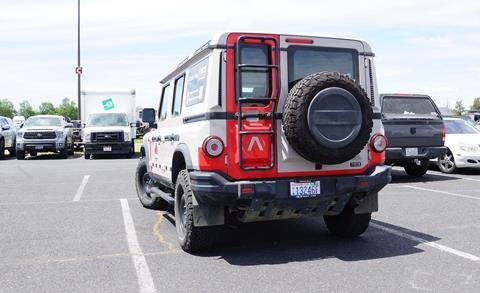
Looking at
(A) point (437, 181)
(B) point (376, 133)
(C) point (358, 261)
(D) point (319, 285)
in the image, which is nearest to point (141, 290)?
(D) point (319, 285)

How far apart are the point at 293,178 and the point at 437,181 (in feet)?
24.2

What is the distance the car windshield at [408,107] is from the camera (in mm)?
11250

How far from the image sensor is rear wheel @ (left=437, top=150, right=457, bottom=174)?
41.2 feet

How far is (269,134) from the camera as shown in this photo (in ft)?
16.2

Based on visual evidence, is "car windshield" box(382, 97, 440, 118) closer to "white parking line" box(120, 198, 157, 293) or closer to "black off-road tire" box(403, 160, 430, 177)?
"black off-road tire" box(403, 160, 430, 177)

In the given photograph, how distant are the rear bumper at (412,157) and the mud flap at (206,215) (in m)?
6.68

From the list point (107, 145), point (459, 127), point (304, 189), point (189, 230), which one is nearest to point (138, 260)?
point (189, 230)

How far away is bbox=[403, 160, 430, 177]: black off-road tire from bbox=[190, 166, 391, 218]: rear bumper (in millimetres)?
7160

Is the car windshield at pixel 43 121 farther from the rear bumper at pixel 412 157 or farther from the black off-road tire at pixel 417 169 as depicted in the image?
the rear bumper at pixel 412 157

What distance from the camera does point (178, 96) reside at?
643 cm

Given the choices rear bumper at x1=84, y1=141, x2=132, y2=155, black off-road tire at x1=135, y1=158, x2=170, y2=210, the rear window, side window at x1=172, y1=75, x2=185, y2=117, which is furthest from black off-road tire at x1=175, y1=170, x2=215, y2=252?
rear bumper at x1=84, y1=141, x2=132, y2=155

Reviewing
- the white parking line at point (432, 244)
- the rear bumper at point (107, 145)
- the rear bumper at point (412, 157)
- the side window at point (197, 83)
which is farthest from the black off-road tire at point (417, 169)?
the rear bumper at point (107, 145)

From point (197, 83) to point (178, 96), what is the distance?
1.10 m

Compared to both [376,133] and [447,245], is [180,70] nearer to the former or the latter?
[376,133]
